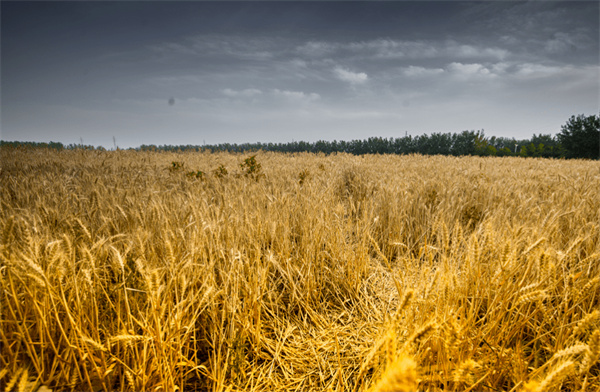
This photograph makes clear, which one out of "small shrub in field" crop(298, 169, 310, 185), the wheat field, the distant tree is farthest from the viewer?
the distant tree

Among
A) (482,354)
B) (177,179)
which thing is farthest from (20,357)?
(177,179)

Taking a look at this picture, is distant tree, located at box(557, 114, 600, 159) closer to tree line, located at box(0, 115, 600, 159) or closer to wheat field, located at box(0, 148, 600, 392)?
tree line, located at box(0, 115, 600, 159)

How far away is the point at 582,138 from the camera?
38344mm

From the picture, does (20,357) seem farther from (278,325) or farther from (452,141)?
(452,141)

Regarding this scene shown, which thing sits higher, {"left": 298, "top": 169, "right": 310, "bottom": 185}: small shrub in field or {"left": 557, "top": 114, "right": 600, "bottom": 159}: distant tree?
{"left": 557, "top": 114, "right": 600, "bottom": 159}: distant tree

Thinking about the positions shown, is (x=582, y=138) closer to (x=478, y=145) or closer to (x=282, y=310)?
(x=478, y=145)

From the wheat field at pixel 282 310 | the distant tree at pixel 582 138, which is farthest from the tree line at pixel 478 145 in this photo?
the wheat field at pixel 282 310

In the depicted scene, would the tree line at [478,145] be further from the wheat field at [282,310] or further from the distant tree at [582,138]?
the wheat field at [282,310]

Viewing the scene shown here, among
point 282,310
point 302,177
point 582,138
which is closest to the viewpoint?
point 282,310

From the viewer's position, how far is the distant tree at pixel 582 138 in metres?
36.7

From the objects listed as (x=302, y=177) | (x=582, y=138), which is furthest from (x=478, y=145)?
(x=302, y=177)

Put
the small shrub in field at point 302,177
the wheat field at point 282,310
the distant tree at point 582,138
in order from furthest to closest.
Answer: the distant tree at point 582,138 < the small shrub in field at point 302,177 < the wheat field at point 282,310

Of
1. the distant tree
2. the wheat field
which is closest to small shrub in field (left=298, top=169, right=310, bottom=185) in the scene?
the wheat field

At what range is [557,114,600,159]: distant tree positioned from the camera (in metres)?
36.7
